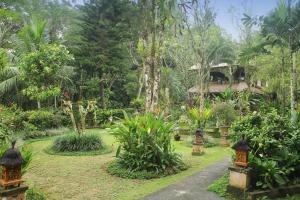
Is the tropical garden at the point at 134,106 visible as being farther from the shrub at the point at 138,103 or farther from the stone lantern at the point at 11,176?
the stone lantern at the point at 11,176

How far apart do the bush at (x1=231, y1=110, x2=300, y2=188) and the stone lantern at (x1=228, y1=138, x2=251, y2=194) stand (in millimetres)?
258

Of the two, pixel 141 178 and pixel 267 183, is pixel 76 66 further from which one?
pixel 267 183

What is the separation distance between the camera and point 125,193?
6270 mm

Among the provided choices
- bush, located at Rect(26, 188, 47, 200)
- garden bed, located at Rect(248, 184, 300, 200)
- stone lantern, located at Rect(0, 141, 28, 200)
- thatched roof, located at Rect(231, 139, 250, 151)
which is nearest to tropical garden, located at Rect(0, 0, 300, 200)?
bush, located at Rect(26, 188, 47, 200)

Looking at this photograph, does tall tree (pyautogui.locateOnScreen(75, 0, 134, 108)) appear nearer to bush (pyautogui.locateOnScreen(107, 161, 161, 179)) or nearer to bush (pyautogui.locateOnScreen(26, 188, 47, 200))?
bush (pyautogui.locateOnScreen(107, 161, 161, 179))

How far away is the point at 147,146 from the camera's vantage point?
7.73m

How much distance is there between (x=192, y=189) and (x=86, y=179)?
2617 mm

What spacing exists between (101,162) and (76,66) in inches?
507

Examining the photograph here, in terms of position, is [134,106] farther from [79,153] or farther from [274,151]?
[274,151]

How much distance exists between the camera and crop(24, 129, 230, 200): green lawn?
20.5 ft

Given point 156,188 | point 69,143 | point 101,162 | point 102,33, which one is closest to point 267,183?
point 156,188

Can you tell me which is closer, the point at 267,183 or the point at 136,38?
the point at 267,183

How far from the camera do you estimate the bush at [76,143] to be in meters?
10.5

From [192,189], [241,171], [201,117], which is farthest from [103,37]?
[241,171]
